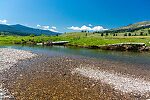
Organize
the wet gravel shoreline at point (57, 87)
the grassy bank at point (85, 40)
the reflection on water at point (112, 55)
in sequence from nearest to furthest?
1. the wet gravel shoreline at point (57, 87)
2. the reflection on water at point (112, 55)
3. the grassy bank at point (85, 40)

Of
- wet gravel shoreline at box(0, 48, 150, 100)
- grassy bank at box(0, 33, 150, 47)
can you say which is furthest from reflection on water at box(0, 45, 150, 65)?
grassy bank at box(0, 33, 150, 47)

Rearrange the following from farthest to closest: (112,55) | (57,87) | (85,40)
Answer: (85,40), (112,55), (57,87)

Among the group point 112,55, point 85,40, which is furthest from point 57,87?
point 85,40

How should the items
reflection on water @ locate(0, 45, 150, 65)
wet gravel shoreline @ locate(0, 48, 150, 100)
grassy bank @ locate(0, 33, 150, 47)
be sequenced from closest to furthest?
wet gravel shoreline @ locate(0, 48, 150, 100) < reflection on water @ locate(0, 45, 150, 65) < grassy bank @ locate(0, 33, 150, 47)

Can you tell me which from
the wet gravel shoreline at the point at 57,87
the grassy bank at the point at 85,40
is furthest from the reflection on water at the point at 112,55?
the grassy bank at the point at 85,40

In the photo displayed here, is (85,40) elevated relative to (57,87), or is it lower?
elevated

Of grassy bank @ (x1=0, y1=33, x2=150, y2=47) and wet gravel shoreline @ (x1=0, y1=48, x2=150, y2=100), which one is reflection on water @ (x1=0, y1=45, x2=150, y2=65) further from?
grassy bank @ (x1=0, y1=33, x2=150, y2=47)

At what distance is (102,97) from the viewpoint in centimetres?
2316

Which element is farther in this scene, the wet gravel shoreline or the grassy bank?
the grassy bank

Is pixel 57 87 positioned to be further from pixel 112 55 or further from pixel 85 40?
pixel 85 40

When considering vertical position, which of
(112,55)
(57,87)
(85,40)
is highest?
(85,40)

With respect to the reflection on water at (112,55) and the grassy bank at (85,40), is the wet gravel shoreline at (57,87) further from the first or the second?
the grassy bank at (85,40)

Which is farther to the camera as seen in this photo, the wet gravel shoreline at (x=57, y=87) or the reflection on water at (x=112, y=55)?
the reflection on water at (x=112, y=55)

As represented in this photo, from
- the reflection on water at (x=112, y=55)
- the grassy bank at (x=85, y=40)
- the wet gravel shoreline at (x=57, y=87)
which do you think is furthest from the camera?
the grassy bank at (x=85, y=40)
